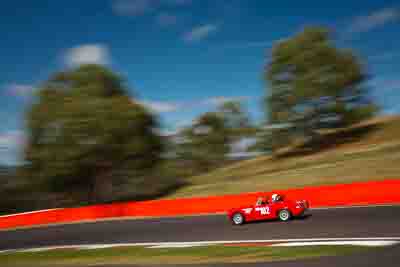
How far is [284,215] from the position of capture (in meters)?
17.7

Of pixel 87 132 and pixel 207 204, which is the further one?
pixel 87 132

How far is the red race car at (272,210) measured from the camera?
57.3 ft

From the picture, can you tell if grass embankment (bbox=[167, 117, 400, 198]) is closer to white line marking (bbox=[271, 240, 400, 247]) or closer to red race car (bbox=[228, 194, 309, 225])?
red race car (bbox=[228, 194, 309, 225])

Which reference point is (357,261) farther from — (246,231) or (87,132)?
(87,132)

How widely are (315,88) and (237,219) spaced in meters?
29.2

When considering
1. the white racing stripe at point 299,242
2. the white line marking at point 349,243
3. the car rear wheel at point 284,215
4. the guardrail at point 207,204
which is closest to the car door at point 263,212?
the car rear wheel at point 284,215

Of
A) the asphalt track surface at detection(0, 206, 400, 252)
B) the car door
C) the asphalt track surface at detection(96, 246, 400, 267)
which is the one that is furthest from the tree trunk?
the asphalt track surface at detection(96, 246, 400, 267)

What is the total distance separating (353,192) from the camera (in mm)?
21016

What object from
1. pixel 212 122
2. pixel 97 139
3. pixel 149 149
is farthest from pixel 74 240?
pixel 212 122

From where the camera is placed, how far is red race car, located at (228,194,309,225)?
17469mm

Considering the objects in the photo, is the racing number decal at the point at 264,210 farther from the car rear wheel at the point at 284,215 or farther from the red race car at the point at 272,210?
the car rear wheel at the point at 284,215

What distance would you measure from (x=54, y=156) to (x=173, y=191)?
11.8 m

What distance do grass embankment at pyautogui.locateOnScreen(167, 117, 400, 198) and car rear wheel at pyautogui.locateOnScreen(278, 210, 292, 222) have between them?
13963 millimetres

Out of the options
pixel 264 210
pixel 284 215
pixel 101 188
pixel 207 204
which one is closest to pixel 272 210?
pixel 264 210
